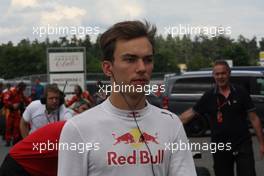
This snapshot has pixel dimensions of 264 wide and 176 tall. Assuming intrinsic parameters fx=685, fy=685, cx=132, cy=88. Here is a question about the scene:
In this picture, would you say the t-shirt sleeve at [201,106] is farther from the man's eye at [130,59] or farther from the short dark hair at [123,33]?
the man's eye at [130,59]

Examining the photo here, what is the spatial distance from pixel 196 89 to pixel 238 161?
43.4ft

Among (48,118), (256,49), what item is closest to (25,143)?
(48,118)

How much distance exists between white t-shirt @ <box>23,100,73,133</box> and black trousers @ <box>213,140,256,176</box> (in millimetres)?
1844

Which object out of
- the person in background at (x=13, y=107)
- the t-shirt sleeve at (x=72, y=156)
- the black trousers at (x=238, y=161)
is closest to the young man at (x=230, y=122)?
the black trousers at (x=238, y=161)

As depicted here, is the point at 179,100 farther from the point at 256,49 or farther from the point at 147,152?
the point at 256,49

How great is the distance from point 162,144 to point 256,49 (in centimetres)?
9851

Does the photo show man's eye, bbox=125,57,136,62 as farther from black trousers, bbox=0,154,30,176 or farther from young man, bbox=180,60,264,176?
young man, bbox=180,60,264,176

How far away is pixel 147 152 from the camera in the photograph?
2.77 metres

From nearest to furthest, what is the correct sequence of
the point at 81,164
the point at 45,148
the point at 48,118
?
the point at 81,164 < the point at 45,148 < the point at 48,118

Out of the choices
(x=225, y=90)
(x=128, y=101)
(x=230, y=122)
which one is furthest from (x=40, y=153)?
(x=225, y=90)

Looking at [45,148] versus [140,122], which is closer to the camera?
[140,122]

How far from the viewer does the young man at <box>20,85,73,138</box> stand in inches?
307

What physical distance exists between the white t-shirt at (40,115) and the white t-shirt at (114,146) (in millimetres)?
4866

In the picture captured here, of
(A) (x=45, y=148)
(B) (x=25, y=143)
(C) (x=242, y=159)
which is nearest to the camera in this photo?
(A) (x=45, y=148)
